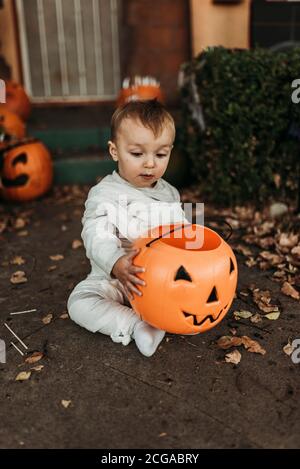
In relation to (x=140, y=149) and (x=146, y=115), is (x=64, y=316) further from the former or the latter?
(x=146, y=115)

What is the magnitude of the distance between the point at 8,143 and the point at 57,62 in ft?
10.9

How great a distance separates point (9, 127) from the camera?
19.6 feet

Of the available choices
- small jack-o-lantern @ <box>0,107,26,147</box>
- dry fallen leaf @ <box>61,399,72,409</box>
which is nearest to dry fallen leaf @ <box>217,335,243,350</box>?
dry fallen leaf @ <box>61,399,72,409</box>

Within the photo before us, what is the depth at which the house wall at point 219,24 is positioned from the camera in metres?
7.80

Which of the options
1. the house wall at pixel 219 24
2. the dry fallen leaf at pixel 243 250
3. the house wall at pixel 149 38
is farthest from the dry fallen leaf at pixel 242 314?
the house wall at pixel 149 38

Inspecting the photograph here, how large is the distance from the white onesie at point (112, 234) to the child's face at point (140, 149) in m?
0.16

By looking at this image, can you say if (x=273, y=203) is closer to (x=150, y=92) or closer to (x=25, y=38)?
(x=150, y=92)

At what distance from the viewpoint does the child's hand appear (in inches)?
99.7

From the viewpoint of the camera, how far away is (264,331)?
2.99 m

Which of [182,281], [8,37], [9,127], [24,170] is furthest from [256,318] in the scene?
[8,37]

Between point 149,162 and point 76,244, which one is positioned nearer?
point 149,162

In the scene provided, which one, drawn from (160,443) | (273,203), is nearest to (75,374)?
(160,443)

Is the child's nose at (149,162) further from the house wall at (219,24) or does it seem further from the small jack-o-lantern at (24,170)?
the house wall at (219,24)

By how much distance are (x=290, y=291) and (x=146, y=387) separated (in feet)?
4.80
